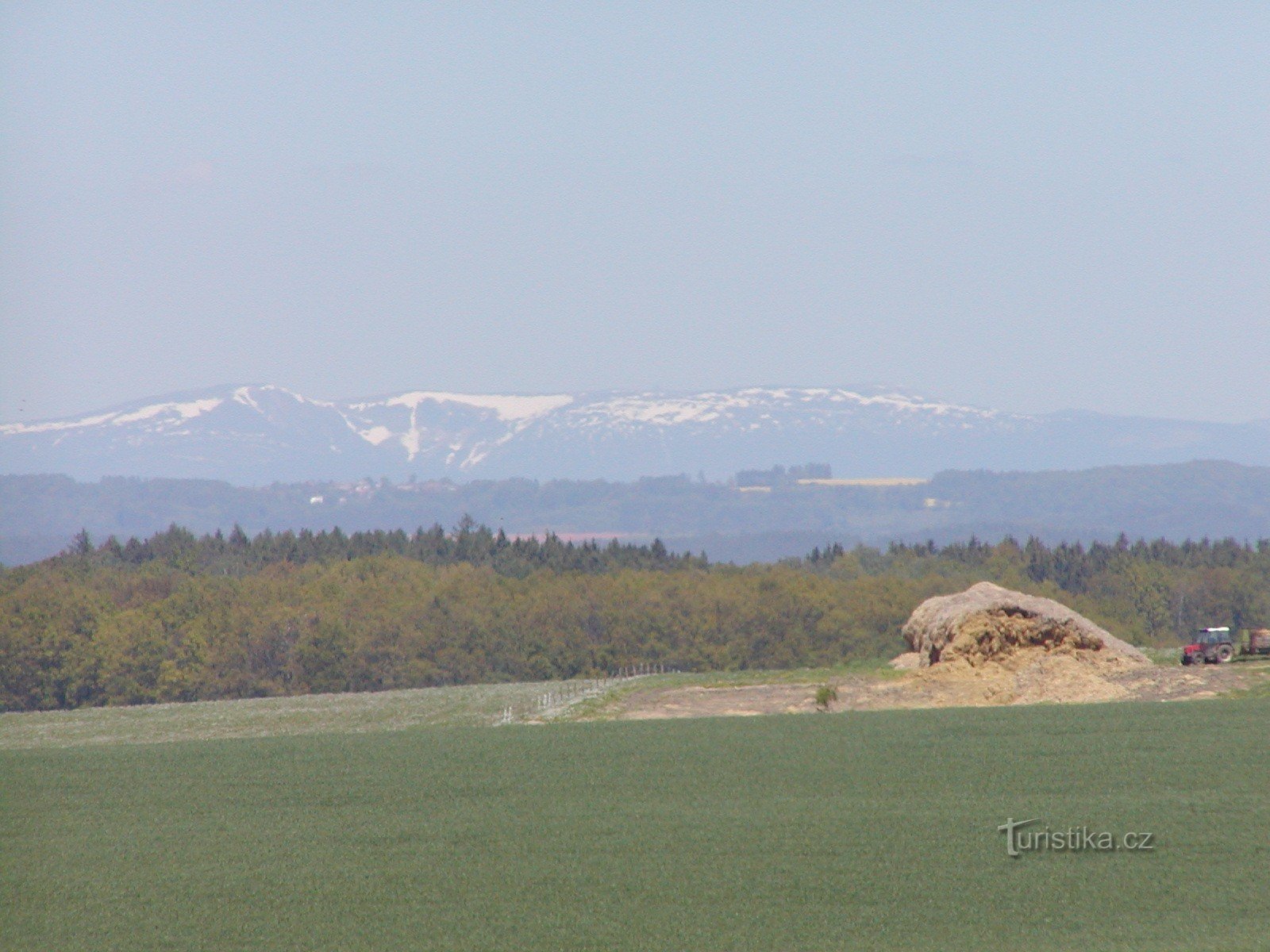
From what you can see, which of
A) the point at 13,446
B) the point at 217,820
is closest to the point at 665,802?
the point at 217,820

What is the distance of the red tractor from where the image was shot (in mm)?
48812

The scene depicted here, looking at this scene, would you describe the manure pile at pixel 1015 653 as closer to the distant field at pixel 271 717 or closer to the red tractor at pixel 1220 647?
the red tractor at pixel 1220 647

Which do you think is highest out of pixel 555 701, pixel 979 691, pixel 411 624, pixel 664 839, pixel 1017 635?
pixel 1017 635

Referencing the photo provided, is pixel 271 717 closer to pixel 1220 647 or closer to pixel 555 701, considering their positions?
pixel 555 701

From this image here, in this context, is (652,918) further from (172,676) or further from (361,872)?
(172,676)

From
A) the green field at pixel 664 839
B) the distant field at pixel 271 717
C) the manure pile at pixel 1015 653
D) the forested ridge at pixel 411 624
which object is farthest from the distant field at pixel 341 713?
the forested ridge at pixel 411 624

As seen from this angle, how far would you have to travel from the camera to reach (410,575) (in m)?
141

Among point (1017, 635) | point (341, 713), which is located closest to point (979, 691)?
point (1017, 635)

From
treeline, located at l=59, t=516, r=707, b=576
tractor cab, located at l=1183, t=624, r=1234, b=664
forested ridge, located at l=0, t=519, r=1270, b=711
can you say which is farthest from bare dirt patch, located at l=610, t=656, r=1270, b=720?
treeline, located at l=59, t=516, r=707, b=576

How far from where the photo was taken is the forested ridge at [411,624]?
4481 inches

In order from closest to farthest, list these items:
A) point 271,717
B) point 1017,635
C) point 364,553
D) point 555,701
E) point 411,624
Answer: point 1017,635 → point 555,701 → point 271,717 → point 411,624 → point 364,553

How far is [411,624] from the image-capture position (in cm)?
12044

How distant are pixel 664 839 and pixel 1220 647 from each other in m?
27.9

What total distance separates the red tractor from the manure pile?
152 centimetres
